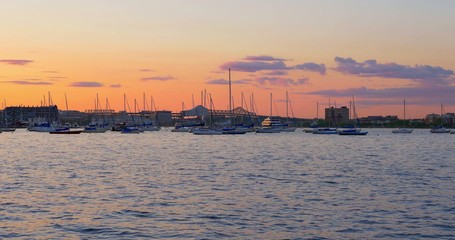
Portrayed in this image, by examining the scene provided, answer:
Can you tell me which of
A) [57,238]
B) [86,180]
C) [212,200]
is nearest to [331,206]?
[212,200]

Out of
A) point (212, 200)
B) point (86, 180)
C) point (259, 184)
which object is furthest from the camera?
point (86, 180)

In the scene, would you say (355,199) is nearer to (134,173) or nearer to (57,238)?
(57,238)

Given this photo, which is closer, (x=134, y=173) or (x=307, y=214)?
(x=307, y=214)

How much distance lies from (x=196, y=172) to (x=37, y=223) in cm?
2534

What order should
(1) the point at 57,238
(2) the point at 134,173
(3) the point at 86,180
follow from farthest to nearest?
(2) the point at 134,173, (3) the point at 86,180, (1) the point at 57,238

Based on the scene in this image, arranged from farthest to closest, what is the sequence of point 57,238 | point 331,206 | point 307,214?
point 331,206 < point 307,214 < point 57,238

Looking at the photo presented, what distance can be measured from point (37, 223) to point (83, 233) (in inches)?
128

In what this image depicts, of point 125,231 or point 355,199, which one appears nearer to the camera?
point 125,231

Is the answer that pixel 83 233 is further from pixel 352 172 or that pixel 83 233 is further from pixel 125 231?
pixel 352 172

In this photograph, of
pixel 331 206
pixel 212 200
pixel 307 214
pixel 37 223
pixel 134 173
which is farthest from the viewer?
pixel 134 173

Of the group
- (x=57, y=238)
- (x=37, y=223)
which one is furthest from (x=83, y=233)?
(x=37, y=223)

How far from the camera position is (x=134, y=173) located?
166ft

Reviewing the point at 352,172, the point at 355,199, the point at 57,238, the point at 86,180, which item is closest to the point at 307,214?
the point at 355,199

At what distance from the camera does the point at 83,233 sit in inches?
962
